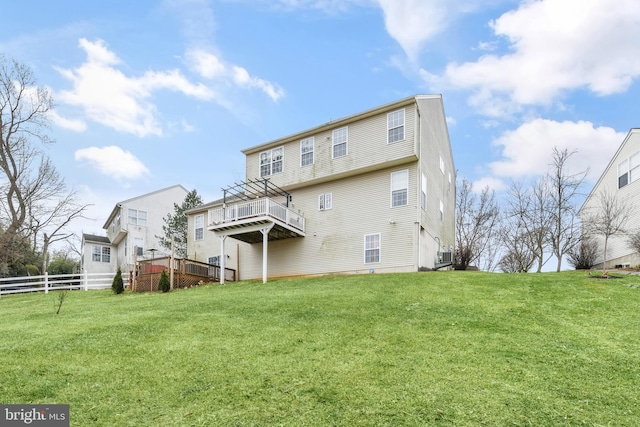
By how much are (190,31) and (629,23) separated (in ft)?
52.9

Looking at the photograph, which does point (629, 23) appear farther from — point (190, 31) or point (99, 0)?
point (99, 0)

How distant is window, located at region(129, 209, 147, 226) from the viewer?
32.1 meters

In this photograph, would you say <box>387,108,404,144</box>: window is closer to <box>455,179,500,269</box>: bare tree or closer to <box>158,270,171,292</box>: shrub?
<box>158,270,171,292</box>: shrub

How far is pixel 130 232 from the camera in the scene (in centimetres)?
3177

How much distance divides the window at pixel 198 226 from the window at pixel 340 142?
9.93 m

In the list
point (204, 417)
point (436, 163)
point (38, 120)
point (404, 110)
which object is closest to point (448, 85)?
point (436, 163)

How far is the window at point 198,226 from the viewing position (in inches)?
932

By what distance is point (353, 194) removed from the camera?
59.6ft

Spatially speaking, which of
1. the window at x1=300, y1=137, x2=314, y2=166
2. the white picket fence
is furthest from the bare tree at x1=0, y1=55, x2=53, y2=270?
the window at x1=300, y1=137, x2=314, y2=166

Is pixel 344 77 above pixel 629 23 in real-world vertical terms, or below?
below

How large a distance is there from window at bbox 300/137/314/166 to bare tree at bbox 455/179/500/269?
53.6ft

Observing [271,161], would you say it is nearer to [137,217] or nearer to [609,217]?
[609,217]

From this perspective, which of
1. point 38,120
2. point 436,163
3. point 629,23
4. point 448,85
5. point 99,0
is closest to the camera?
point 99,0

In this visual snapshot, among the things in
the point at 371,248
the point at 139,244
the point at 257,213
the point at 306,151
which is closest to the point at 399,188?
the point at 371,248
